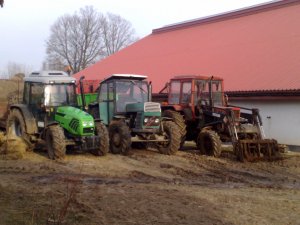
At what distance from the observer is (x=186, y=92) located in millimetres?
Result: 16625

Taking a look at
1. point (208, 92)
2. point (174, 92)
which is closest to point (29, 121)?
point (174, 92)

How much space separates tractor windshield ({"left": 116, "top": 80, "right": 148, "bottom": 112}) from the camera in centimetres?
1552

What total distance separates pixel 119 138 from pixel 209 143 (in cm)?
283

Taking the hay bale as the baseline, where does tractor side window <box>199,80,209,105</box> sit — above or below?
above

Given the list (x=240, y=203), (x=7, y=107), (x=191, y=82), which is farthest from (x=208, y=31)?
(x=240, y=203)

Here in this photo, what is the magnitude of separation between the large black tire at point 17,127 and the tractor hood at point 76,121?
126 centimetres

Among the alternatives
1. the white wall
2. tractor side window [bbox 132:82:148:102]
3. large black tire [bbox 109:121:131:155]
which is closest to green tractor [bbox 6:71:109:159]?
large black tire [bbox 109:121:131:155]

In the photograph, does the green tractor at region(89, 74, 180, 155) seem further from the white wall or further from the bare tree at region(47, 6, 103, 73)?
the bare tree at region(47, 6, 103, 73)

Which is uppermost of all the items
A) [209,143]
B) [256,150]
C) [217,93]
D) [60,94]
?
[217,93]

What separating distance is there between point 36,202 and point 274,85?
42.6 feet

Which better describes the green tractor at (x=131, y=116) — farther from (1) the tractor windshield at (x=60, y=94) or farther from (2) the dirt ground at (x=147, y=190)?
(1) the tractor windshield at (x=60, y=94)

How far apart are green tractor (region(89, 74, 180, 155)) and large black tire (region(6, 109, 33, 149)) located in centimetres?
243

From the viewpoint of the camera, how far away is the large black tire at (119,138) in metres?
14.5

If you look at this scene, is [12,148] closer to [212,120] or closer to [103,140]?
[103,140]
